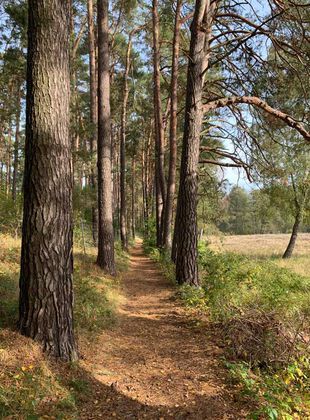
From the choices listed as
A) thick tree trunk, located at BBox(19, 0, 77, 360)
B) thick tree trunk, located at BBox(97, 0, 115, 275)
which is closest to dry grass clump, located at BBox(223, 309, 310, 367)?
thick tree trunk, located at BBox(19, 0, 77, 360)

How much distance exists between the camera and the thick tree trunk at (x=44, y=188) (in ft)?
12.1

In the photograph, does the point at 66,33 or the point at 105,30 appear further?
the point at 105,30

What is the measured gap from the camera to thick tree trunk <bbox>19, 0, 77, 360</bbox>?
368cm

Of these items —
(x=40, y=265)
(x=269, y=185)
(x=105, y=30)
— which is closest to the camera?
(x=40, y=265)

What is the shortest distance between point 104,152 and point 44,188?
5.86 metres

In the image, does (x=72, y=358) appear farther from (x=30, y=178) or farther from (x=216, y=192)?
(x=216, y=192)

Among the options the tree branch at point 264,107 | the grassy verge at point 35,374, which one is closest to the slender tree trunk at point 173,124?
the tree branch at point 264,107

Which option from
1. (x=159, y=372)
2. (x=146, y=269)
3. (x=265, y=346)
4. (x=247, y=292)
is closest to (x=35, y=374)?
(x=159, y=372)

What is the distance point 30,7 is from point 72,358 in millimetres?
4032

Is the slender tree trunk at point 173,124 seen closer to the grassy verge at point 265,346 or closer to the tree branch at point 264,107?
the tree branch at point 264,107

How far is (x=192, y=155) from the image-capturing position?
25.3 feet

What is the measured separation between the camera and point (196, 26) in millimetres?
7531

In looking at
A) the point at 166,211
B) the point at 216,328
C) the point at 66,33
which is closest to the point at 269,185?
the point at 166,211

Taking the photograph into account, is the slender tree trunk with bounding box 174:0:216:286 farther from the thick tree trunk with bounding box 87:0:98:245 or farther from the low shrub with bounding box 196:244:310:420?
the thick tree trunk with bounding box 87:0:98:245
